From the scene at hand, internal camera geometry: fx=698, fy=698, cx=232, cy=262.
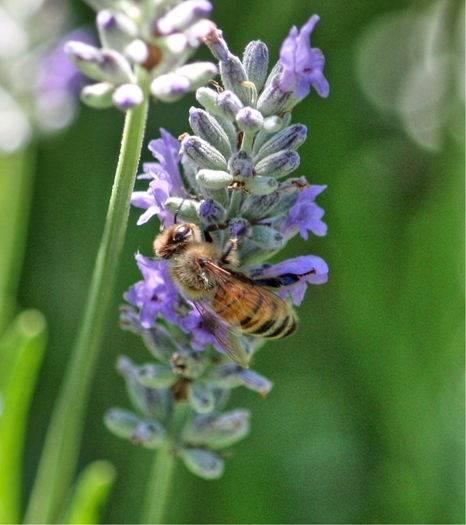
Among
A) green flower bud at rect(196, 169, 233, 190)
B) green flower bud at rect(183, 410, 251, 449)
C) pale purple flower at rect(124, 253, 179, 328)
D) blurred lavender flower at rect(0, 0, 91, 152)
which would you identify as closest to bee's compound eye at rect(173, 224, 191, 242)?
pale purple flower at rect(124, 253, 179, 328)

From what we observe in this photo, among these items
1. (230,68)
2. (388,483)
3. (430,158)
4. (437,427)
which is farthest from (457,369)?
(230,68)

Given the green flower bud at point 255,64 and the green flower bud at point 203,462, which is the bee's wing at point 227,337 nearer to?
the green flower bud at point 203,462

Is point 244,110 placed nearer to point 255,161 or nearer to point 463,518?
point 255,161

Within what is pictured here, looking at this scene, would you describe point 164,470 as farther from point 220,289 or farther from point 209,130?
point 209,130

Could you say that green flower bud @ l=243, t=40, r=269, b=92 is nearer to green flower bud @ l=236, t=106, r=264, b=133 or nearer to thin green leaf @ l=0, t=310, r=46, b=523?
green flower bud @ l=236, t=106, r=264, b=133

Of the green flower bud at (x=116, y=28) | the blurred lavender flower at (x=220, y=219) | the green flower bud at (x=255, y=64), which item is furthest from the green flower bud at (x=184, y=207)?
the green flower bud at (x=116, y=28)

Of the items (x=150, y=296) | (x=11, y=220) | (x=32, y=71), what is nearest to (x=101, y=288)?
(x=150, y=296)
